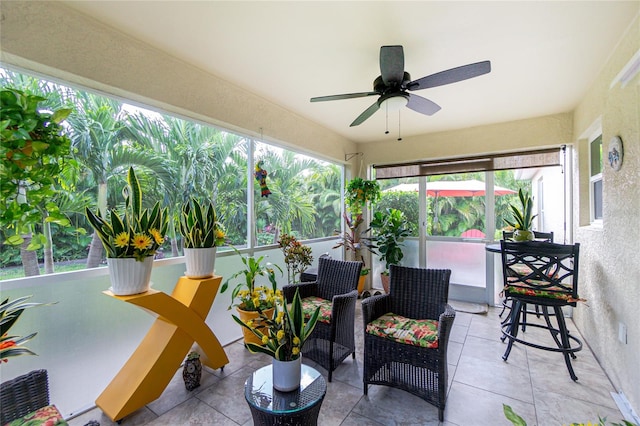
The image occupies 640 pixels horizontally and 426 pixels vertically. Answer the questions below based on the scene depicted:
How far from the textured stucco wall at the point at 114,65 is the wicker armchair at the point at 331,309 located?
5.73 ft

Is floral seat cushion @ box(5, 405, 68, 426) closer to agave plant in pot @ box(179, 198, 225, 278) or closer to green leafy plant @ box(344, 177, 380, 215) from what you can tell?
agave plant in pot @ box(179, 198, 225, 278)

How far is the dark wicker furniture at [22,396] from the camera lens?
130 cm

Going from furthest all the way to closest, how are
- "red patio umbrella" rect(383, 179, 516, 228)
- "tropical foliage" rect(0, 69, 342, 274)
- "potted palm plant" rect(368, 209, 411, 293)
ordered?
"potted palm plant" rect(368, 209, 411, 293) → "red patio umbrella" rect(383, 179, 516, 228) → "tropical foliage" rect(0, 69, 342, 274)

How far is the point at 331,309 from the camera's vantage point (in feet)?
7.95

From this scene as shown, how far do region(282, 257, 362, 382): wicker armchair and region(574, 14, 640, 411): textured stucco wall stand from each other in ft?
6.37

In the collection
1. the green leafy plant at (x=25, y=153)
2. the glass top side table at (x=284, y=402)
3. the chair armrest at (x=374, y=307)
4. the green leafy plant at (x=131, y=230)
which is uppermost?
the green leafy plant at (x=25, y=153)

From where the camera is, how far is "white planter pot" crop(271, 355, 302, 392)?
1.49m

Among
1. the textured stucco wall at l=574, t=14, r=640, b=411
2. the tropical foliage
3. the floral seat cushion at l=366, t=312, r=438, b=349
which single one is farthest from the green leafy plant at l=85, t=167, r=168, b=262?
the textured stucco wall at l=574, t=14, r=640, b=411

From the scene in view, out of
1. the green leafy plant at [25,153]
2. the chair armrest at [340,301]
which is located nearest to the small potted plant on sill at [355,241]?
the chair armrest at [340,301]

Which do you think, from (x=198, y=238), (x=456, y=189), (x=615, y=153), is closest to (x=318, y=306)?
(x=198, y=238)

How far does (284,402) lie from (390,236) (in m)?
3.24

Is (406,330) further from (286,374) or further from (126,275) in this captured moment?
(126,275)

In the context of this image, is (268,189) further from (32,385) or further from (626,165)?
(626,165)

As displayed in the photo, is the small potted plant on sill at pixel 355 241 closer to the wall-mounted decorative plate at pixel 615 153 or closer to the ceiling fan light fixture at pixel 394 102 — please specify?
the ceiling fan light fixture at pixel 394 102
